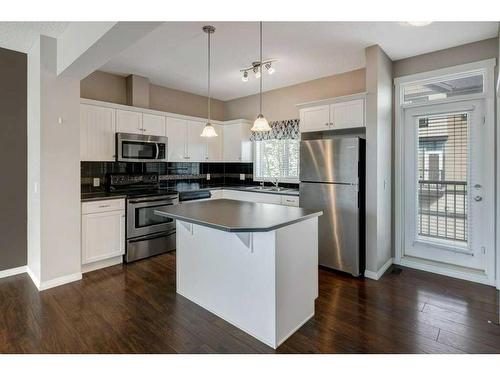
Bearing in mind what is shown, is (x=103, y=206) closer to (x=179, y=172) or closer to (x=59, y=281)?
(x=59, y=281)

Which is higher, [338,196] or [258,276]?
[338,196]

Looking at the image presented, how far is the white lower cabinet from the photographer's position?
341 cm

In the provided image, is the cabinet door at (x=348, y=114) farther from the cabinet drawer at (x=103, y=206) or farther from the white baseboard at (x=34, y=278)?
the white baseboard at (x=34, y=278)

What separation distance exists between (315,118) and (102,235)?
3.11m

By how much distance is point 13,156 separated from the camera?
3.29 metres

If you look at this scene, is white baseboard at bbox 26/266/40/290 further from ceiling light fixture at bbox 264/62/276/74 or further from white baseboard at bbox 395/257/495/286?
white baseboard at bbox 395/257/495/286

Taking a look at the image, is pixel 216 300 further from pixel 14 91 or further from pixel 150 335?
pixel 14 91

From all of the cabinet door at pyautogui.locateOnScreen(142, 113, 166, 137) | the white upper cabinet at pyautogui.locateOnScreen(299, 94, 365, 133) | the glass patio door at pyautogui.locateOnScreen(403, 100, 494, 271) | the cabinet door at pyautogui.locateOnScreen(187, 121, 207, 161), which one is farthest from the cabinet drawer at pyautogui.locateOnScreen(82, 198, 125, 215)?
the glass patio door at pyautogui.locateOnScreen(403, 100, 494, 271)

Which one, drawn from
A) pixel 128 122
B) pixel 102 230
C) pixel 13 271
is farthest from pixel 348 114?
pixel 13 271

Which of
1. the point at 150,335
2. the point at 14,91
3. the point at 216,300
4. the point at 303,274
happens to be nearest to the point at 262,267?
the point at 303,274

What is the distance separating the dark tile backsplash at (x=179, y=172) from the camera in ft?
13.4

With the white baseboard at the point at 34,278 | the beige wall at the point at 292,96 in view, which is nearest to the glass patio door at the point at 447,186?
the beige wall at the point at 292,96

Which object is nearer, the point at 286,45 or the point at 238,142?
the point at 286,45

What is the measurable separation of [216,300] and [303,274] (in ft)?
2.57
